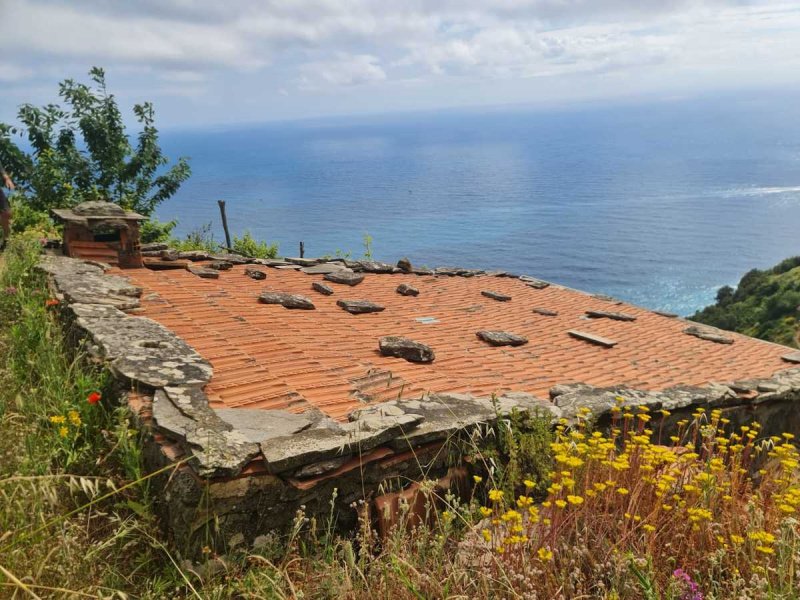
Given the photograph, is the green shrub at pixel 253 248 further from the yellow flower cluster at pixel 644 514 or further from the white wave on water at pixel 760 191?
the white wave on water at pixel 760 191

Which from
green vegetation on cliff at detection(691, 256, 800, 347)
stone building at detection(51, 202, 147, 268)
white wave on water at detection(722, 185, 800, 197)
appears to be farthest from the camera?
white wave on water at detection(722, 185, 800, 197)

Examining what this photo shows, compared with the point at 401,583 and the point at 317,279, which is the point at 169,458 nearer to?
the point at 401,583

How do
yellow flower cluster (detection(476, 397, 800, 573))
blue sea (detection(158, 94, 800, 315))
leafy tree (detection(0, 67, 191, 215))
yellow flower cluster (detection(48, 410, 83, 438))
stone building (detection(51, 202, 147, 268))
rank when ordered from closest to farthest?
1. yellow flower cluster (detection(476, 397, 800, 573))
2. yellow flower cluster (detection(48, 410, 83, 438))
3. stone building (detection(51, 202, 147, 268))
4. leafy tree (detection(0, 67, 191, 215))
5. blue sea (detection(158, 94, 800, 315))

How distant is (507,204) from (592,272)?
45046 millimetres

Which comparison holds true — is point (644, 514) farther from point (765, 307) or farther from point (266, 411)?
point (765, 307)

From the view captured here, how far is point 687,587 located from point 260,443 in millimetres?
2068

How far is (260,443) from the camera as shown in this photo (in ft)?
10.1

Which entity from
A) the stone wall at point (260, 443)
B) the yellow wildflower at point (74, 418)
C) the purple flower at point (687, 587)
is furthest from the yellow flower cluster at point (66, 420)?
the purple flower at point (687, 587)

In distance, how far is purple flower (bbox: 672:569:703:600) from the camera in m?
2.48

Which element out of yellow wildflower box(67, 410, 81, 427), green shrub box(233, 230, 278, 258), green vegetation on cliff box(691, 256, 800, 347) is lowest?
green vegetation on cliff box(691, 256, 800, 347)

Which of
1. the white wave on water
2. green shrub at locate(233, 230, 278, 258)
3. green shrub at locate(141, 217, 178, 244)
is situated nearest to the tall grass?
green shrub at locate(141, 217, 178, 244)

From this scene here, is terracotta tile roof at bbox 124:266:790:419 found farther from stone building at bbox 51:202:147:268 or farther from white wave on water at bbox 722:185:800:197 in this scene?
white wave on water at bbox 722:185:800:197

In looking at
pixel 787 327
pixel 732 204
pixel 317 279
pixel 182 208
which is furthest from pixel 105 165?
pixel 732 204

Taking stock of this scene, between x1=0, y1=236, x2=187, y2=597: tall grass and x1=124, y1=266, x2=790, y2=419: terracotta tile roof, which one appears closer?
x1=0, y1=236, x2=187, y2=597: tall grass
